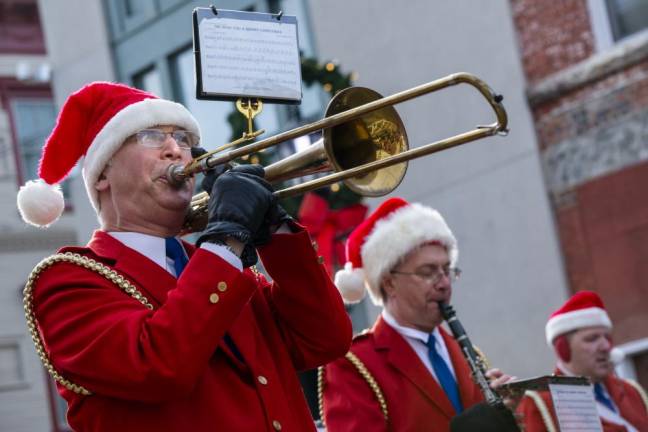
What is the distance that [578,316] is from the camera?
24.1ft

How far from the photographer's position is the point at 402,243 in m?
6.08

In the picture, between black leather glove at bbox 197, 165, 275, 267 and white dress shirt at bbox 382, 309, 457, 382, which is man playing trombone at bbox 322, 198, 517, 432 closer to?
white dress shirt at bbox 382, 309, 457, 382

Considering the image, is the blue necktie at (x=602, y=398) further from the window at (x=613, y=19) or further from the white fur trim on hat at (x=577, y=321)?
the window at (x=613, y=19)

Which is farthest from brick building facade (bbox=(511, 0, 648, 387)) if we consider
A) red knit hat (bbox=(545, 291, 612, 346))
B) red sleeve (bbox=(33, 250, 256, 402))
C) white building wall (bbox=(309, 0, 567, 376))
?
red sleeve (bbox=(33, 250, 256, 402))

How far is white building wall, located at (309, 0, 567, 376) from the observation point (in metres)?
12.1

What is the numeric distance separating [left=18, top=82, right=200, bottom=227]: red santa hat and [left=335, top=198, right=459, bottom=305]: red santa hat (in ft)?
7.15

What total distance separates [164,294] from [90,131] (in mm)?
624

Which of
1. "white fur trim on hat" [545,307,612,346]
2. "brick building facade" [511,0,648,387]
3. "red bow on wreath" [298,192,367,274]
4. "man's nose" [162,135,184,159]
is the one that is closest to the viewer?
"man's nose" [162,135,184,159]

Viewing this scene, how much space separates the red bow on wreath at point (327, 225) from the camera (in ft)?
33.4

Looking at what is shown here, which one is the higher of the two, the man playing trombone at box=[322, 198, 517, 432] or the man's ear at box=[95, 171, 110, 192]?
the man's ear at box=[95, 171, 110, 192]

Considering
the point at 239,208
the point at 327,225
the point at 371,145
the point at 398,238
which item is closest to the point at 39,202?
the point at 239,208

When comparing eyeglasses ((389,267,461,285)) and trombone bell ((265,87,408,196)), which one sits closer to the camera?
trombone bell ((265,87,408,196))

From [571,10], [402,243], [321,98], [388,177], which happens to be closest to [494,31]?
[571,10]

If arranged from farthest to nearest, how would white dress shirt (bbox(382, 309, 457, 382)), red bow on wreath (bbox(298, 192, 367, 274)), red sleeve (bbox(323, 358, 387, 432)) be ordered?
red bow on wreath (bbox(298, 192, 367, 274)) < white dress shirt (bbox(382, 309, 457, 382)) < red sleeve (bbox(323, 358, 387, 432))
